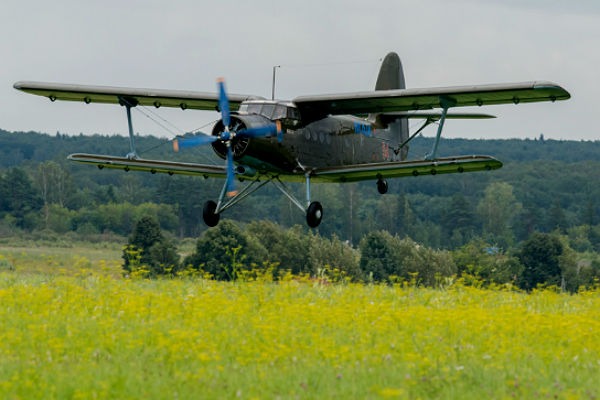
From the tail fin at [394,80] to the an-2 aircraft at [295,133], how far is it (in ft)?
15.3

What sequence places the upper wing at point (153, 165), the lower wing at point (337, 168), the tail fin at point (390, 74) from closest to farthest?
the lower wing at point (337, 168) → the upper wing at point (153, 165) → the tail fin at point (390, 74)

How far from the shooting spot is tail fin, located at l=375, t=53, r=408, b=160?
36812mm

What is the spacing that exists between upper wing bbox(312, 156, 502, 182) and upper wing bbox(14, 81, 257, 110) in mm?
3315

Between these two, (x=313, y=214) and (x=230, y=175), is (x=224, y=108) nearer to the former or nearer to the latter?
(x=230, y=175)

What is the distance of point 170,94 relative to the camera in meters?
29.5

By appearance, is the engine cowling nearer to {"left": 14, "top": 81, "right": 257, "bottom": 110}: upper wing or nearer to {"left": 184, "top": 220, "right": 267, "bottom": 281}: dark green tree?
{"left": 14, "top": 81, "right": 257, "bottom": 110}: upper wing

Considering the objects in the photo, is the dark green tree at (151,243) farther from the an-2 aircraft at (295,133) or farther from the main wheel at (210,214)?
the main wheel at (210,214)

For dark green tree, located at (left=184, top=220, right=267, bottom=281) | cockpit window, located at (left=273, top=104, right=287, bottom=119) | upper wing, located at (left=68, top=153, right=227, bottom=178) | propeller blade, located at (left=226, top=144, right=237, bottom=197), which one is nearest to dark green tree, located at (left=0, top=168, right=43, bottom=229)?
dark green tree, located at (left=184, top=220, right=267, bottom=281)

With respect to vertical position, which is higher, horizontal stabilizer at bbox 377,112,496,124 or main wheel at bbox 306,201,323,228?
horizontal stabilizer at bbox 377,112,496,124

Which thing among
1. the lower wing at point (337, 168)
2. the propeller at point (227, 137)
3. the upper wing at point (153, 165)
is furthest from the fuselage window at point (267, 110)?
the upper wing at point (153, 165)

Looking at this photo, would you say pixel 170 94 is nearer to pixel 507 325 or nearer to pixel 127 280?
pixel 127 280

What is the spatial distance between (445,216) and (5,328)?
599ft

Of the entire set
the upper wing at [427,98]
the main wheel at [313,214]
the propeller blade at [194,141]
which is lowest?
the main wheel at [313,214]

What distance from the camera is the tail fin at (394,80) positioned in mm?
36812
